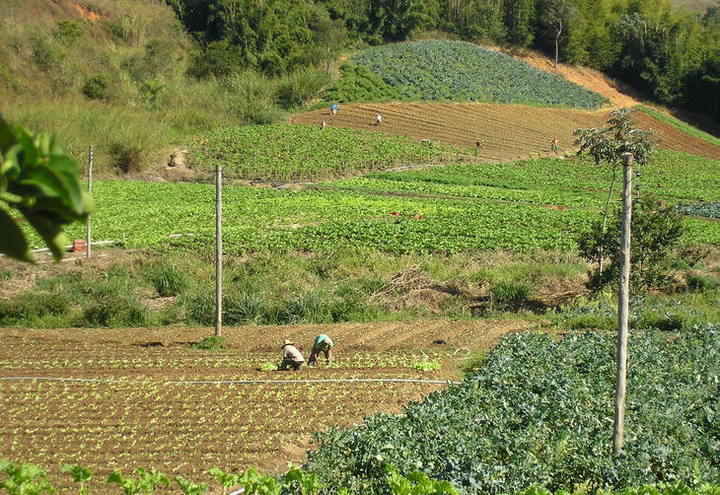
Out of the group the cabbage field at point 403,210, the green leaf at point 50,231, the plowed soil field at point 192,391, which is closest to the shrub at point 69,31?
the cabbage field at point 403,210

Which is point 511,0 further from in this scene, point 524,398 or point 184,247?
point 524,398

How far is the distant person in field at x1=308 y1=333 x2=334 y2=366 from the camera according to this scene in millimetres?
12641

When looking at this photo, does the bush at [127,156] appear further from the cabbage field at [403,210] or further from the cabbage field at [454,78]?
the cabbage field at [454,78]

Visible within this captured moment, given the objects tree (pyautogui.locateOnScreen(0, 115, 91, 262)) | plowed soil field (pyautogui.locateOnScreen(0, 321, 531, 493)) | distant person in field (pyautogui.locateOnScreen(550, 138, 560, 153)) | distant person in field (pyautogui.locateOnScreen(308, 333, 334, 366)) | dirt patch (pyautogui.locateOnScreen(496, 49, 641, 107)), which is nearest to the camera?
tree (pyautogui.locateOnScreen(0, 115, 91, 262))

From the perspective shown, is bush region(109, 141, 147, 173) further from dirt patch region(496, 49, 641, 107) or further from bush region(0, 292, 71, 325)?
dirt patch region(496, 49, 641, 107)

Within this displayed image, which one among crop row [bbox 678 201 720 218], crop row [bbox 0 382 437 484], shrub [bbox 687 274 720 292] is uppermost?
crop row [bbox 678 201 720 218]

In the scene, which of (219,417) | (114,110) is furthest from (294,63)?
→ (219,417)

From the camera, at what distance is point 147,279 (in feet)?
65.5

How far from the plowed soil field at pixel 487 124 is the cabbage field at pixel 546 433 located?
114 ft

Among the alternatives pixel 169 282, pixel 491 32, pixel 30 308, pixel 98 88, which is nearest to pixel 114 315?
pixel 30 308

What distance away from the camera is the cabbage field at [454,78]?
2211 inches

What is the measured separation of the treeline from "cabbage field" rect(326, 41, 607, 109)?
388 cm

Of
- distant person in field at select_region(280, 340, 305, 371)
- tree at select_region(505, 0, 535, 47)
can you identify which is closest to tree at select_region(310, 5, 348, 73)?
tree at select_region(505, 0, 535, 47)

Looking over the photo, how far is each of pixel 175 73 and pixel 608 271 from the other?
1705 inches
